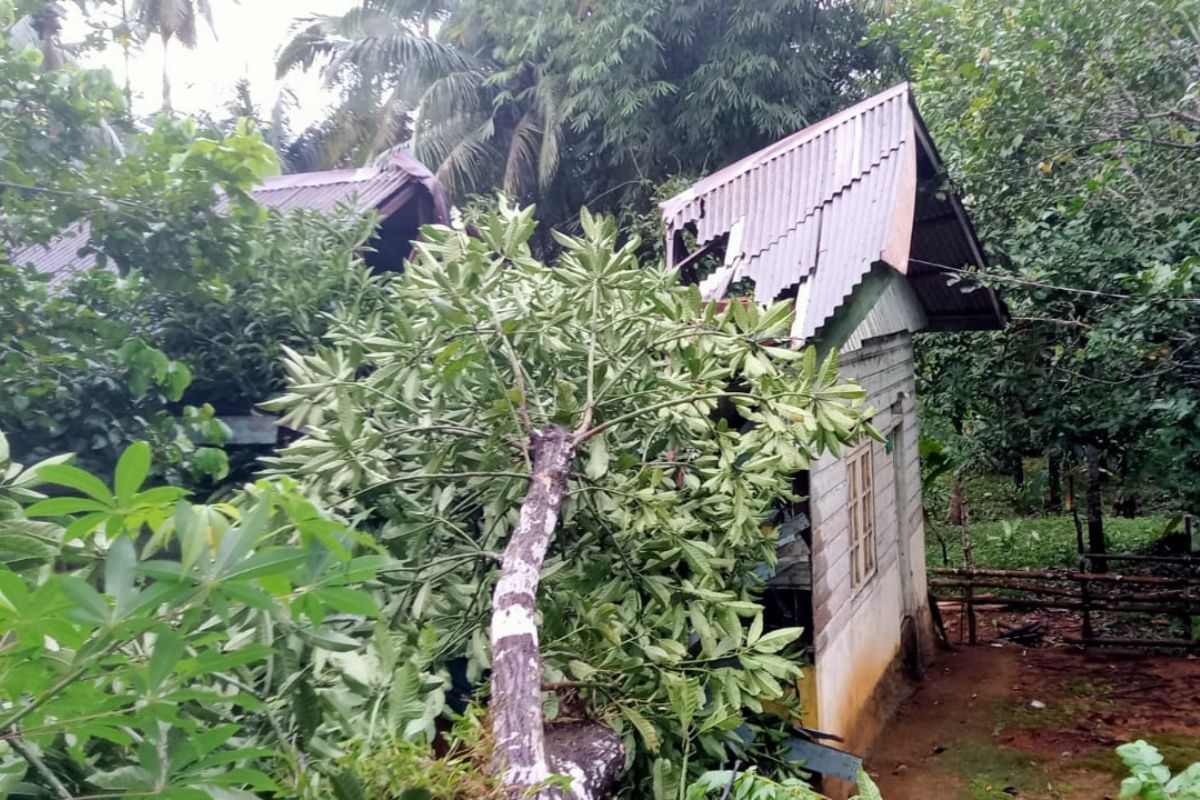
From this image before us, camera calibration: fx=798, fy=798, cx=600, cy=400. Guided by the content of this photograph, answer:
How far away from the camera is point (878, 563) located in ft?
21.3

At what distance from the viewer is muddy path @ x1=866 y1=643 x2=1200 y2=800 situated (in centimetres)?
528

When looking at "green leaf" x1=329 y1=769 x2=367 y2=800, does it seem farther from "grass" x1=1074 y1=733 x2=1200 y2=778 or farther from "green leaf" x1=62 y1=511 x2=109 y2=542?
"grass" x1=1074 y1=733 x2=1200 y2=778

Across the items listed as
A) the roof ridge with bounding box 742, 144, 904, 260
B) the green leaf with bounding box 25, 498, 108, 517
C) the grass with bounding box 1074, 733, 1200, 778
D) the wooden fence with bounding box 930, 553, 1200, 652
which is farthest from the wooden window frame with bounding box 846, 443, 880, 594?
the green leaf with bounding box 25, 498, 108, 517

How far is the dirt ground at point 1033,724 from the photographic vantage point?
17.3 feet

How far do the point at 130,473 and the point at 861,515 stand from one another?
229 inches

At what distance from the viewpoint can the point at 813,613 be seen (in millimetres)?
4641

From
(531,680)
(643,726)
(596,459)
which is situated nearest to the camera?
(531,680)

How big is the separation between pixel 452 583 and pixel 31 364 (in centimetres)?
216

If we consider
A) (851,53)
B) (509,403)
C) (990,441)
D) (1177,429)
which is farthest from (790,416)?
(851,53)

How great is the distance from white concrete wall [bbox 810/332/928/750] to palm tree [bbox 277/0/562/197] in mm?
Result: 8463

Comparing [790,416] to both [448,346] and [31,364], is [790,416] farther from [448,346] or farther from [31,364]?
[31,364]

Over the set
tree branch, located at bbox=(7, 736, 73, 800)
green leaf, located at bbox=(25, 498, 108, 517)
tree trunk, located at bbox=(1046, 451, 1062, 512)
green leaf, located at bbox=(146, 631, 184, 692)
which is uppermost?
green leaf, located at bbox=(25, 498, 108, 517)

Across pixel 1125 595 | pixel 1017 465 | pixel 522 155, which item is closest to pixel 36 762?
pixel 1125 595

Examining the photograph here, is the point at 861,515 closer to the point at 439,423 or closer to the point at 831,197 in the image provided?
the point at 831,197
